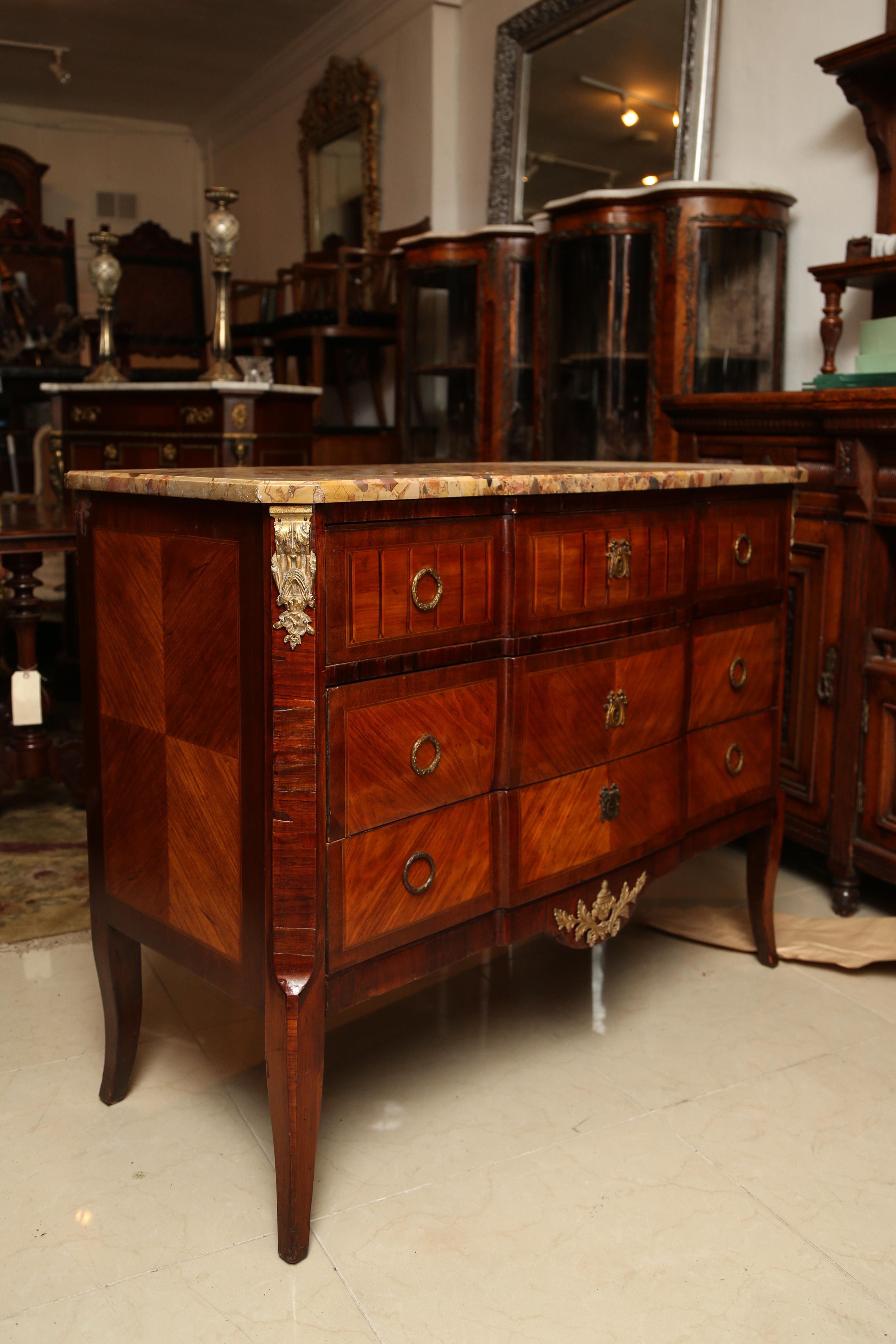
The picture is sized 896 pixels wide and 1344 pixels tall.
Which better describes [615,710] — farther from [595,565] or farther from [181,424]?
[181,424]

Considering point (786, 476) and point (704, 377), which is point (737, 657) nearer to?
point (786, 476)

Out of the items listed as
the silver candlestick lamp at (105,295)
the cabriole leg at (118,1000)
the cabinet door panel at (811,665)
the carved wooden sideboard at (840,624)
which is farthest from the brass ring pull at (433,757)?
the silver candlestick lamp at (105,295)

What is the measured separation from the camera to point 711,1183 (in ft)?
6.05

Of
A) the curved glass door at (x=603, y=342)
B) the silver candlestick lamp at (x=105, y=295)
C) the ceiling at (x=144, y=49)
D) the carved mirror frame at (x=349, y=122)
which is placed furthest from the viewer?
the ceiling at (x=144, y=49)

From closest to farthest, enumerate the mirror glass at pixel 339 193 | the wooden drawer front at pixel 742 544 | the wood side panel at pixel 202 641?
the wood side panel at pixel 202 641 < the wooden drawer front at pixel 742 544 < the mirror glass at pixel 339 193

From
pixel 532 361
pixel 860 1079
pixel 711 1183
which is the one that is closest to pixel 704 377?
pixel 532 361

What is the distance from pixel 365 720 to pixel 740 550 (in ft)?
3.43

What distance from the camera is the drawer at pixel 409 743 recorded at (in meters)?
1.60

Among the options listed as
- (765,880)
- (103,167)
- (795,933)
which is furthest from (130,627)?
(103,167)

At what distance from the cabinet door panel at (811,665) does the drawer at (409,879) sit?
51.4 inches

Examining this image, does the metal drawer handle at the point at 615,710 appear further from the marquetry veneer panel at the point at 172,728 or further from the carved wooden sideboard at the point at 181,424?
the carved wooden sideboard at the point at 181,424

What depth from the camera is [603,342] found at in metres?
4.13

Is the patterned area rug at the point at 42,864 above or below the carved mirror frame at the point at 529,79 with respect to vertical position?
below

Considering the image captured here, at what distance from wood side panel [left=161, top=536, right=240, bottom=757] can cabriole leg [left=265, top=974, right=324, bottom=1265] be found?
37cm
